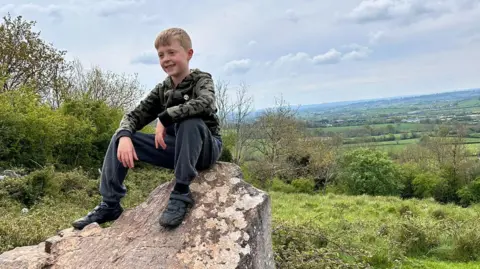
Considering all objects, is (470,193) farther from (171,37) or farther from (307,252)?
(171,37)

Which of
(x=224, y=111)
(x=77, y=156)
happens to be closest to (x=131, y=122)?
(x=77, y=156)

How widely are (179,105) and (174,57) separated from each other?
0.50m

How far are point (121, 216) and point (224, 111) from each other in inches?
1192

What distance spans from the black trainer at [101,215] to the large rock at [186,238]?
0.10 meters

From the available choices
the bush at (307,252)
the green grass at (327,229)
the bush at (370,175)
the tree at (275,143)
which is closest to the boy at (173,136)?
the bush at (307,252)

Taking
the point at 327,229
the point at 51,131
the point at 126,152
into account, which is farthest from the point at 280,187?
the point at 126,152

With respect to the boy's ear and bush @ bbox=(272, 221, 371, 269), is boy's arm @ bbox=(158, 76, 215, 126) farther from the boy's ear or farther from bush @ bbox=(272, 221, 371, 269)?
bush @ bbox=(272, 221, 371, 269)

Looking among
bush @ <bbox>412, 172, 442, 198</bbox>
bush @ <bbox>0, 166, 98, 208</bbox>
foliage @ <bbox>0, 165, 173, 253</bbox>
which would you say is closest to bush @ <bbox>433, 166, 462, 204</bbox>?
bush @ <bbox>412, 172, 442, 198</bbox>

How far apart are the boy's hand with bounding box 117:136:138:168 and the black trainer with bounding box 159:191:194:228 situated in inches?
21.1

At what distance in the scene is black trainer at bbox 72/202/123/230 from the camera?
183 inches

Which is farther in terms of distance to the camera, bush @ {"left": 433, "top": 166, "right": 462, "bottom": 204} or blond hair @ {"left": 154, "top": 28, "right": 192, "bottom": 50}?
bush @ {"left": 433, "top": 166, "right": 462, "bottom": 204}

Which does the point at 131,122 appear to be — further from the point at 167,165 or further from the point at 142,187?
the point at 142,187

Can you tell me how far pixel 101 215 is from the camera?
468cm

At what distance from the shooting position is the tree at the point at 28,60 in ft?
86.4
